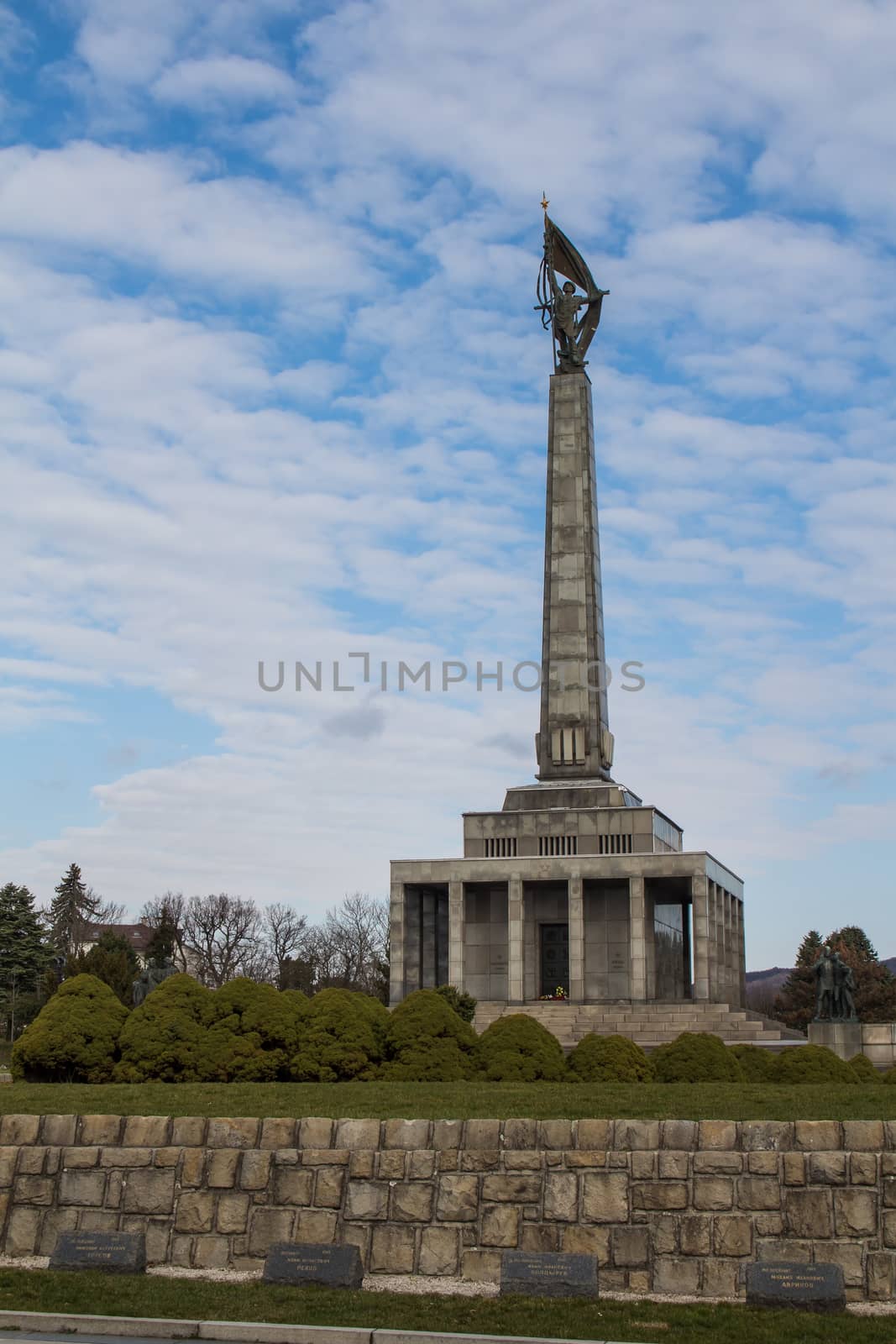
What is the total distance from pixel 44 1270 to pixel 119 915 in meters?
113

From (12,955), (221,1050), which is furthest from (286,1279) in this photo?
(12,955)

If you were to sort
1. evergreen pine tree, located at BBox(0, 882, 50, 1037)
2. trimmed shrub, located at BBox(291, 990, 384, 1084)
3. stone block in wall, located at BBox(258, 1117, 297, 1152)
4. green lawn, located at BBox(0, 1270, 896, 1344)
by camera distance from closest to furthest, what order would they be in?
green lawn, located at BBox(0, 1270, 896, 1344) < stone block in wall, located at BBox(258, 1117, 297, 1152) < trimmed shrub, located at BBox(291, 990, 384, 1084) < evergreen pine tree, located at BBox(0, 882, 50, 1037)

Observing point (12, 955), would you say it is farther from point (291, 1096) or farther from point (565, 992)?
point (291, 1096)

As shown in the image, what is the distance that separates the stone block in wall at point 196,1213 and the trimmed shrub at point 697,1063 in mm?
8987

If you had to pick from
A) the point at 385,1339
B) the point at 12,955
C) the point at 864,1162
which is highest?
the point at 12,955

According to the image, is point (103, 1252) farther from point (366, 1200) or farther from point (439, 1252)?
point (439, 1252)

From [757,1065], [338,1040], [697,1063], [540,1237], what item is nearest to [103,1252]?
[540,1237]

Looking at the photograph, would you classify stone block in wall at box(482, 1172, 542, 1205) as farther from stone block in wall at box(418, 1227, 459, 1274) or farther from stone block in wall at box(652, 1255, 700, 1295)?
stone block in wall at box(652, 1255, 700, 1295)

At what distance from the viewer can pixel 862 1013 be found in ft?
288

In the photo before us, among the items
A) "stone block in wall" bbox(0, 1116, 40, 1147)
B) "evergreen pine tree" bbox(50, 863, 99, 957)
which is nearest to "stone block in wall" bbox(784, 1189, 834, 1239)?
"stone block in wall" bbox(0, 1116, 40, 1147)

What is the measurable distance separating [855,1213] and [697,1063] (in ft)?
28.9

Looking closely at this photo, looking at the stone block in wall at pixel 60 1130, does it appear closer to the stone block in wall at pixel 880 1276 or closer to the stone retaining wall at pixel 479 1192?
the stone retaining wall at pixel 479 1192

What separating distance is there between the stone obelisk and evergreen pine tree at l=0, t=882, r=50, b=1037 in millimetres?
32978

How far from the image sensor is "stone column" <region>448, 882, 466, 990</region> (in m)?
51.2
